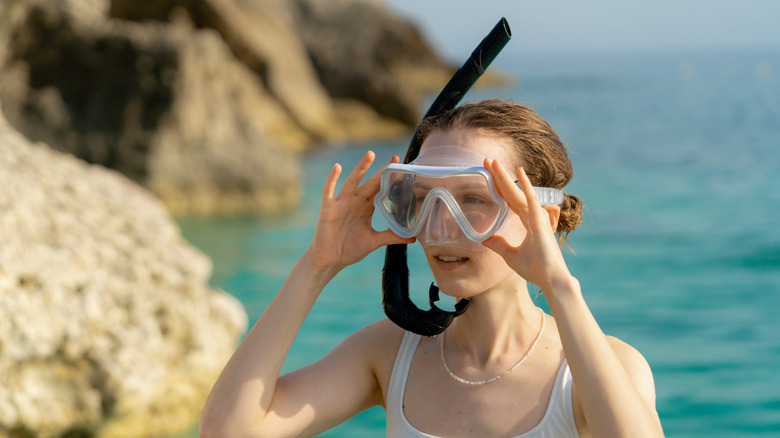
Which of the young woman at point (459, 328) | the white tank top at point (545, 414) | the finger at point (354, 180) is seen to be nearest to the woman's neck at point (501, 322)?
the young woman at point (459, 328)

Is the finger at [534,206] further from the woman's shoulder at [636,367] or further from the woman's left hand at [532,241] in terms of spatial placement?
the woman's shoulder at [636,367]

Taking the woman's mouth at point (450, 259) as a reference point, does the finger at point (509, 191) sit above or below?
above

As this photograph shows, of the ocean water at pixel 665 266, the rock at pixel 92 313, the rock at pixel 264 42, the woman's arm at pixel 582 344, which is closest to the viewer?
the woman's arm at pixel 582 344

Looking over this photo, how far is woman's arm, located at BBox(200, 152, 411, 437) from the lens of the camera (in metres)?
2.09

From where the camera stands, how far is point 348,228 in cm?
224

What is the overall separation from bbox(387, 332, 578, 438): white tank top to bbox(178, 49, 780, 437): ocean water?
2.10ft

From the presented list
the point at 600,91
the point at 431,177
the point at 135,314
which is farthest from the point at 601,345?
the point at 600,91

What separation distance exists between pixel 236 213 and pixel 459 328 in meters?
8.73

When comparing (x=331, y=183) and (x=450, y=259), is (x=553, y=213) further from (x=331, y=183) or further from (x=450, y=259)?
(x=331, y=183)

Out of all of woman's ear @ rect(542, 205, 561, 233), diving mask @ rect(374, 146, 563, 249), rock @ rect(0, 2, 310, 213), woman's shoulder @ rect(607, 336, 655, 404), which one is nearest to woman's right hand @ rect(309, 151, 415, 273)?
diving mask @ rect(374, 146, 563, 249)

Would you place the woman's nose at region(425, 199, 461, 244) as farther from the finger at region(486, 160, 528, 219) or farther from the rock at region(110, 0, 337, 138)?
the rock at region(110, 0, 337, 138)

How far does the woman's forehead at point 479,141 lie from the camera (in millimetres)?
Answer: 2047

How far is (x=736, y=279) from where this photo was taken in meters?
9.77

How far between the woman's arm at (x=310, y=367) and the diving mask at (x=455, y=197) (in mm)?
116
